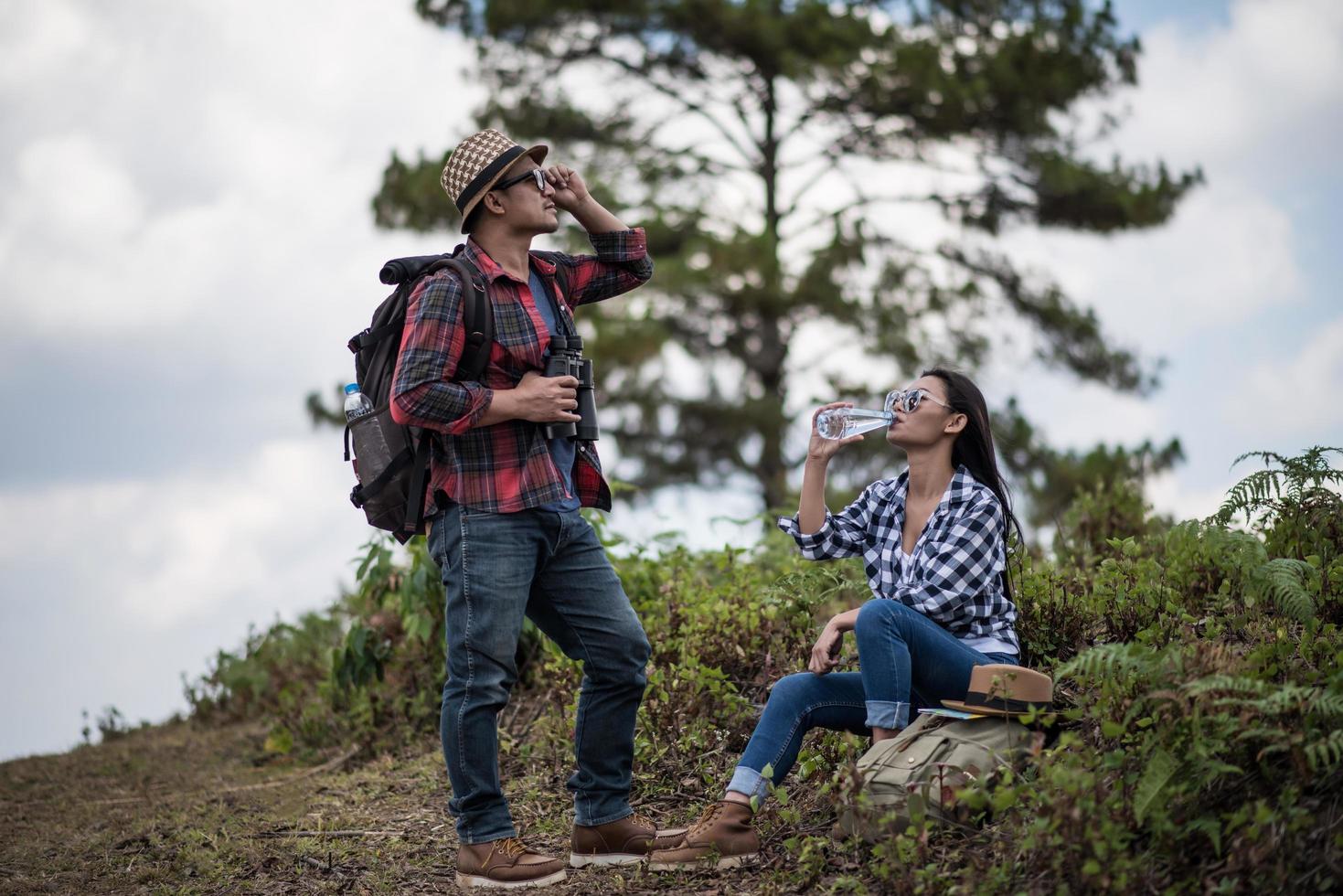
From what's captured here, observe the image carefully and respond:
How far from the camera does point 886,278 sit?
15711 millimetres

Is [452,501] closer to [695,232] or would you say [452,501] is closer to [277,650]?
[277,650]

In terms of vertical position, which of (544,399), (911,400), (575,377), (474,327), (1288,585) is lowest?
(1288,585)

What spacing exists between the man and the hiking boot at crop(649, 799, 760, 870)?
0.64ft

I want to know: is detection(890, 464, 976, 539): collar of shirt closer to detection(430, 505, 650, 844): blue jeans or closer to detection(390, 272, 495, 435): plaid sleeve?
detection(430, 505, 650, 844): blue jeans

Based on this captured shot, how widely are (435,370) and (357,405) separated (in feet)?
1.45

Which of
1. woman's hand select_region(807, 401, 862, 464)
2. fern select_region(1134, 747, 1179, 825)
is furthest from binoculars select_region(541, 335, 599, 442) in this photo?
fern select_region(1134, 747, 1179, 825)

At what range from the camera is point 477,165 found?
4320 millimetres

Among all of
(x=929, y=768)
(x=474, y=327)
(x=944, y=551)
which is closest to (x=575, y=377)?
(x=474, y=327)

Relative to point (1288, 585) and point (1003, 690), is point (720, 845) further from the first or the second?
point (1288, 585)

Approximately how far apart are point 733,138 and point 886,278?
2.76 meters

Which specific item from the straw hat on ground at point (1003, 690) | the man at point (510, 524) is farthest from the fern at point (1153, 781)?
the man at point (510, 524)

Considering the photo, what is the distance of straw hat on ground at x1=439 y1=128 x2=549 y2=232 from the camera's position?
4.30m

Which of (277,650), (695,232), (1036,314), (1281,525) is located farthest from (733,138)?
(1281,525)

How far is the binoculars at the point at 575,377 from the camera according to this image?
4.33 meters
